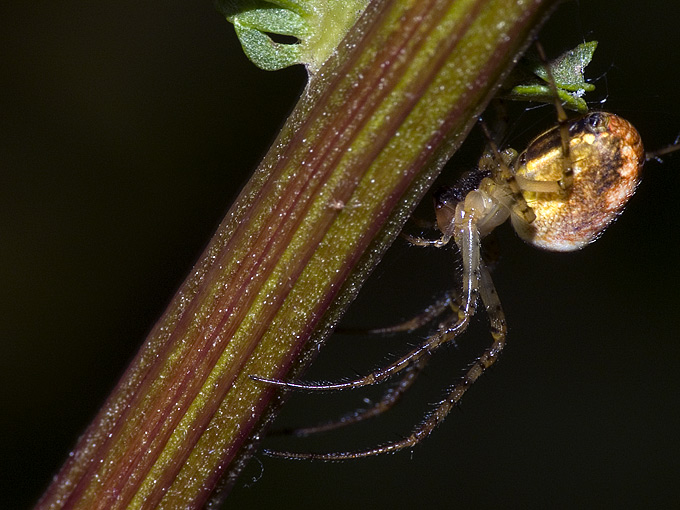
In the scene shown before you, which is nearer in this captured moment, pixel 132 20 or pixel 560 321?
pixel 132 20

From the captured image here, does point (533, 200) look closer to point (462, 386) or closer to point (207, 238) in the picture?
point (462, 386)

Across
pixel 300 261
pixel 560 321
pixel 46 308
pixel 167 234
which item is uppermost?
pixel 300 261

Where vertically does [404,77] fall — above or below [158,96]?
above

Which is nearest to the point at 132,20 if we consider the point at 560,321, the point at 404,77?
the point at 404,77

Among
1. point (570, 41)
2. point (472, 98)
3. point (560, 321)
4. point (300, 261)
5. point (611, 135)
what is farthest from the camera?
point (560, 321)

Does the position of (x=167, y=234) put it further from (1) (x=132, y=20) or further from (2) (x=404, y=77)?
(2) (x=404, y=77)

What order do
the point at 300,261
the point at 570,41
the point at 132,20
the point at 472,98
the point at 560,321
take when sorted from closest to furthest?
1. the point at 472,98
2. the point at 300,261
3. the point at 132,20
4. the point at 570,41
5. the point at 560,321

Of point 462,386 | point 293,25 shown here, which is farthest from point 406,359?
point 293,25

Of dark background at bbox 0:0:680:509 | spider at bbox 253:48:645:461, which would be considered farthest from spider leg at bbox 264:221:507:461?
dark background at bbox 0:0:680:509
